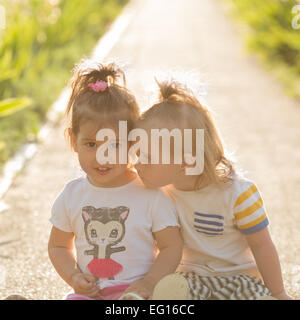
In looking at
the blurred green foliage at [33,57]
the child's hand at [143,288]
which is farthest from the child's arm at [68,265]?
the blurred green foliage at [33,57]

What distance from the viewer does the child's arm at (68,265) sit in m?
2.33

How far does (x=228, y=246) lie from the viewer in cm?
244

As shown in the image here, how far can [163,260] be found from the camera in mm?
2312

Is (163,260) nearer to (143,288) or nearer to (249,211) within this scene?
(143,288)

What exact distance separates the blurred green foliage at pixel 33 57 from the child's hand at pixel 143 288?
1889 mm

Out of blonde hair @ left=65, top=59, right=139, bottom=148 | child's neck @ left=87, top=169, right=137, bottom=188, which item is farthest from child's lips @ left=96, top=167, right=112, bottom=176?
blonde hair @ left=65, top=59, right=139, bottom=148

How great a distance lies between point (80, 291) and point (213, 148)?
743 millimetres

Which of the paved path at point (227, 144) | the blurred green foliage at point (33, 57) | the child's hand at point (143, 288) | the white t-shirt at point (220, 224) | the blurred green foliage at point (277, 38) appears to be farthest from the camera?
the blurred green foliage at point (277, 38)

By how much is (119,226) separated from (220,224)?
1.28ft

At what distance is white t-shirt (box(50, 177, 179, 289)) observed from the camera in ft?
7.72

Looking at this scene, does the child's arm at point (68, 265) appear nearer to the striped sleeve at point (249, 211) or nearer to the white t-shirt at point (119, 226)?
the white t-shirt at point (119, 226)

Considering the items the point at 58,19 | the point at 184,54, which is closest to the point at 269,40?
the point at 184,54

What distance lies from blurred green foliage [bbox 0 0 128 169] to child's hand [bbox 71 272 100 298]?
1720 millimetres

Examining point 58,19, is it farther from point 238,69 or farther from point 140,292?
point 140,292
